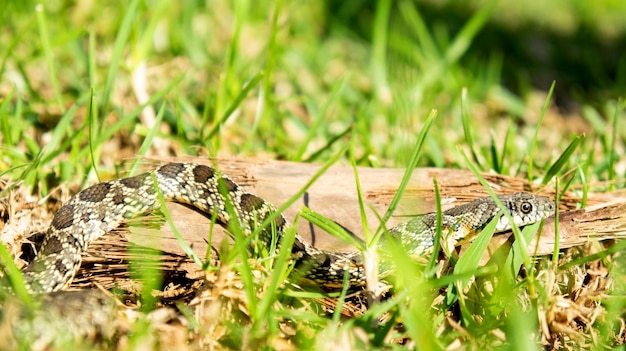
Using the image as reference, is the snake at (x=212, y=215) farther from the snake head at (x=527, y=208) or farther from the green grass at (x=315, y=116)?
the green grass at (x=315, y=116)

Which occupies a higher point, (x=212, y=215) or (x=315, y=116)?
(x=315, y=116)

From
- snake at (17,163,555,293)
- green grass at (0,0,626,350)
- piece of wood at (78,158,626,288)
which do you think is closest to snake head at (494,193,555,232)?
snake at (17,163,555,293)

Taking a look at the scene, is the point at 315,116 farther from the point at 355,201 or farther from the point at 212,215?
the point at 212,215

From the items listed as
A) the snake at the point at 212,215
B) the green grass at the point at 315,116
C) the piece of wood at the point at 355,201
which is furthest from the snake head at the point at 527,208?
the green grass at the point at 315,116

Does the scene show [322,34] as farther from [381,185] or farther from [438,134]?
[381,185]

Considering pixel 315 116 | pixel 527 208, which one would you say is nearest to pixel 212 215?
pixel 527 208

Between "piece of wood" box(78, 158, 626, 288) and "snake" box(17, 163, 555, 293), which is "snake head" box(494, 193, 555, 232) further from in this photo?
"piece of wood" box(78, 158, 626, 288)
